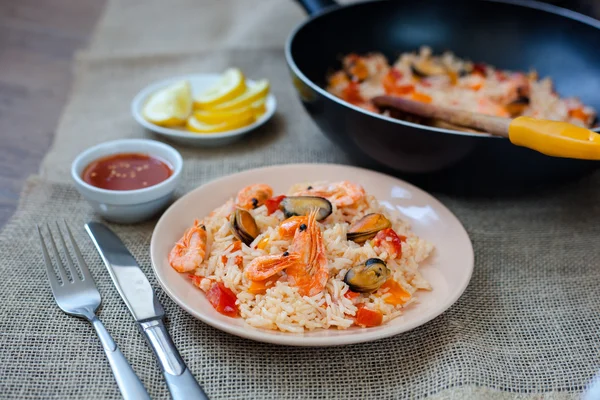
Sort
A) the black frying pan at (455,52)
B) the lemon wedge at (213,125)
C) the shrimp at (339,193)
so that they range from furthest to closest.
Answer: the lemon wedge at (213,125) < the black frying pan at (455,52) < the shrimp at (339,193)

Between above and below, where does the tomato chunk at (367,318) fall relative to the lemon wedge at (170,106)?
above

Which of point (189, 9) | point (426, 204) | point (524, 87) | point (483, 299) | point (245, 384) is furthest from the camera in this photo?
point (189, 9)

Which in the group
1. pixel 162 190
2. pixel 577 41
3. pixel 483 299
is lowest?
pixel 483 299

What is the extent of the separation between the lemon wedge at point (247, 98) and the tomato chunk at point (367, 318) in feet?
5.57

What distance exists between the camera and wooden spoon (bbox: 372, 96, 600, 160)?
194 centimetres

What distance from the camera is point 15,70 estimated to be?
386cm

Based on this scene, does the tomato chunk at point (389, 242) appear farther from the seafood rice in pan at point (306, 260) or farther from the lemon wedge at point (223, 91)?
the lemon wedge at point (223, 91)

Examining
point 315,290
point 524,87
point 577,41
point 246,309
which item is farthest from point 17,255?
point 577,41

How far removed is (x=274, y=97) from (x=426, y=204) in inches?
54.7

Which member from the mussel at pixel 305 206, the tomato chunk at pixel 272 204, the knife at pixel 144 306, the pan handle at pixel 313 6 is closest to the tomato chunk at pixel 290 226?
the mussel at pixel 305 206

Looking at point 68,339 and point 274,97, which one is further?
point 274,97

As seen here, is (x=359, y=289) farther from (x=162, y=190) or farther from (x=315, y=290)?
(x=162, y=190)

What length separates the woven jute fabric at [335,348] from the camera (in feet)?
5.97

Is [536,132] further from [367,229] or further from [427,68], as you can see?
[427,68]
